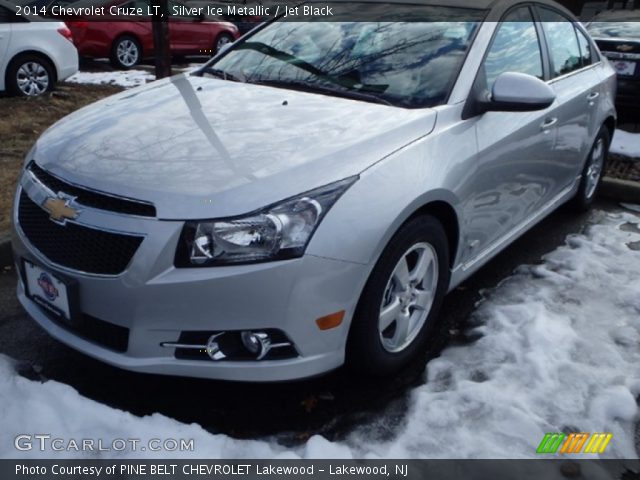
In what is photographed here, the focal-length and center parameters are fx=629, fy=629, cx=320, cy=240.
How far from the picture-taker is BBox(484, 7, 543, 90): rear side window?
3248 mm

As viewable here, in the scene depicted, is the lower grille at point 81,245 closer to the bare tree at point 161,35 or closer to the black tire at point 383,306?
the black tire at point 383,306

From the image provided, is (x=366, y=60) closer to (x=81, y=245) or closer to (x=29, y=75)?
(x=81, y=245)

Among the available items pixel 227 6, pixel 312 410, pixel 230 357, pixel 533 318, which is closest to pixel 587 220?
pixel 533 318

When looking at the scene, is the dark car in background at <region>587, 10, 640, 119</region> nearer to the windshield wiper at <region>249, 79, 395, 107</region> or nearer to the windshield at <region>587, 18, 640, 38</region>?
the windshield at <region>587, 18, 640, 38</region>

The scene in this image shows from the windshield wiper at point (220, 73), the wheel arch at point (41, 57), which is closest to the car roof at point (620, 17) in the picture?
the windshield wiper at point (220, 73)

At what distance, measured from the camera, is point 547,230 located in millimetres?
4598

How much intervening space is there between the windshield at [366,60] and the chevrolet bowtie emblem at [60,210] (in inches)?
51.4

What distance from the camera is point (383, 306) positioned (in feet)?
8.54

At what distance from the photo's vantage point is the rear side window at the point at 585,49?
445 cm

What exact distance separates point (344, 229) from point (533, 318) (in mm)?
1457

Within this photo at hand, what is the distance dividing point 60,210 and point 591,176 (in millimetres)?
3948

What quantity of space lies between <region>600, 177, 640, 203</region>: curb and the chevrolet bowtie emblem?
444 centimetres

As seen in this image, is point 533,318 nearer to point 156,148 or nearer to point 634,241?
point 634,241

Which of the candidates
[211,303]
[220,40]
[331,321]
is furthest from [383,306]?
[220,40]
